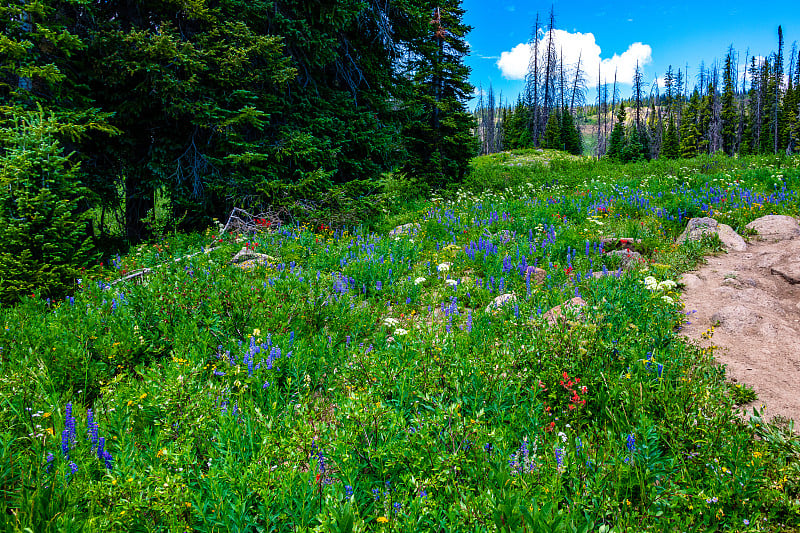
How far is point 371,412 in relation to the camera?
243cm

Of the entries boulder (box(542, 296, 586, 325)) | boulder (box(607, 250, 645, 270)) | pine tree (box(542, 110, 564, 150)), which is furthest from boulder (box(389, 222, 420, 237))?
pine tree (box(542, 110, 564, 150))

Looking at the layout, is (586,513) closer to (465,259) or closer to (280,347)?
(280,347)

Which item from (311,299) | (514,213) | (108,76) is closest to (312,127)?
(108,76)

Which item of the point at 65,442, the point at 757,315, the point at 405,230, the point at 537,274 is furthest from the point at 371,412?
the point at 405,230

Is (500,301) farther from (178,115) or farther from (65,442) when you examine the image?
(178,115)

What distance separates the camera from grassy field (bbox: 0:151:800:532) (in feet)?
6.21

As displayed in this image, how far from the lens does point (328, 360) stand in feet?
11.8

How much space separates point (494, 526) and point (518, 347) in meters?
1.78

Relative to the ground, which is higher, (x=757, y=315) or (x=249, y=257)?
(x=249, y=257)

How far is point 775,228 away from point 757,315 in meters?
4.33

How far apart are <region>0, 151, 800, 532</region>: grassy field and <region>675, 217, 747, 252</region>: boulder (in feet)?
6.60

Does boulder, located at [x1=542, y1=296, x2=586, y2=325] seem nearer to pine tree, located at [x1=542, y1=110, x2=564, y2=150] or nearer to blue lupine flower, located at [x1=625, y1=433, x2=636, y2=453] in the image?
blue lupine flower, located at [x1=625, y1=433, x2=636, y2=453]

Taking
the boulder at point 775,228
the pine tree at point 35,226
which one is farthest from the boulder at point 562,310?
the pine tree at point 35,226

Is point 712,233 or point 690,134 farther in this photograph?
point 690,134
